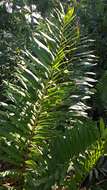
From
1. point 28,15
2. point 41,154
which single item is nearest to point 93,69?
point 28,15

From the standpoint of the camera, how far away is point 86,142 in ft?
7.52

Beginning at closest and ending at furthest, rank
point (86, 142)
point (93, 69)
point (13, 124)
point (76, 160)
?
point (86, 142) < point (76, 160) < point (13, 124) < point (93, 69)

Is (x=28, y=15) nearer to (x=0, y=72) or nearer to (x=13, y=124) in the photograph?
(x=0, y=72)

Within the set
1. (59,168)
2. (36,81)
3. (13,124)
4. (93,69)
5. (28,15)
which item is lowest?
(59,168)

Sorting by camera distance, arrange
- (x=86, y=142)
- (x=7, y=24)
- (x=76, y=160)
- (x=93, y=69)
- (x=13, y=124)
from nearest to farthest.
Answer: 1. (x=86, y=142)
2. (x=76, y=160)
3. (x=13, y=124)
4. (x=93, y=69)
5. (x=7, y=24)

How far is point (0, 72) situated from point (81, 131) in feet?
5.05

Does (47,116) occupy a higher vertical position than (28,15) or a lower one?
lower

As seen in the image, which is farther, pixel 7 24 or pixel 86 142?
pixel 7 24

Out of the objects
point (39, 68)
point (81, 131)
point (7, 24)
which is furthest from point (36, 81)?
point (7, 24)

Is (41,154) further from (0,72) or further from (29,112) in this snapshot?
(0,72)

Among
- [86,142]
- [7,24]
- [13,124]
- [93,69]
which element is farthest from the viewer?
[7,24]

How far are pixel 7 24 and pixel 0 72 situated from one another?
2.20 feet

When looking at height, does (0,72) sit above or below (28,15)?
below

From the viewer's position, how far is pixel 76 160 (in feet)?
8.00
